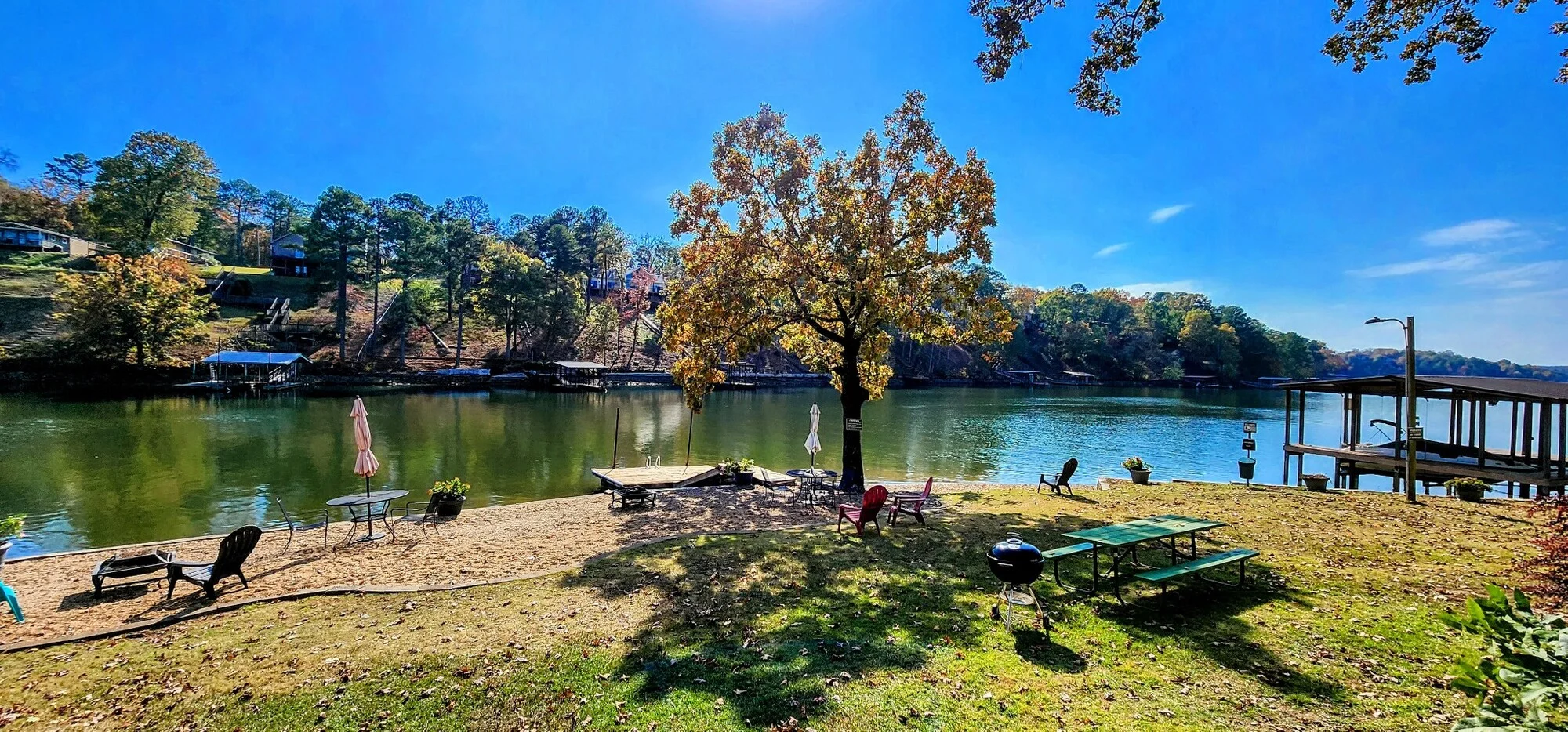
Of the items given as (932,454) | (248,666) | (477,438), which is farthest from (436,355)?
(248,666)

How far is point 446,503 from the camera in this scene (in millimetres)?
12961

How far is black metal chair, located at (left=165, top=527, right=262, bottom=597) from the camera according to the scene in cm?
772

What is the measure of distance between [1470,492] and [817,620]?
15.1 meters

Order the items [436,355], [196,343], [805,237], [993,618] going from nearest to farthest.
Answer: [993,618], [805,237], [196,343], [436,355]

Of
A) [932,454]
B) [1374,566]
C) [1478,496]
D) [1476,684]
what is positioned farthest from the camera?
[932,454]

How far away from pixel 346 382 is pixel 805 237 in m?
55.0

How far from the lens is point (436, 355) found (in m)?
65.1

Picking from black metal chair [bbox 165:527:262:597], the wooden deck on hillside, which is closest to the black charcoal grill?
black metal chair [bbox 165:527:262:597]

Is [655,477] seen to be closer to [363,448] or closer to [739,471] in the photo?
[739,471]

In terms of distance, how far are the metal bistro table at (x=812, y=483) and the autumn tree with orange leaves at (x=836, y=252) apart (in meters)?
0.66

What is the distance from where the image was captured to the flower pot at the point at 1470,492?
12.5m

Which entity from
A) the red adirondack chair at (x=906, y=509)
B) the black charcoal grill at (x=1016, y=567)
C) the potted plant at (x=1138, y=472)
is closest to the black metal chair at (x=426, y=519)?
the red adirondack chair at (x=906, y=509)

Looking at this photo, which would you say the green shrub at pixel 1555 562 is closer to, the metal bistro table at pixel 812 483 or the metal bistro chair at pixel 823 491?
the metal bistro chair at pixel 823 491

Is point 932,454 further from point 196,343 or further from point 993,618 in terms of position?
point 196,343
